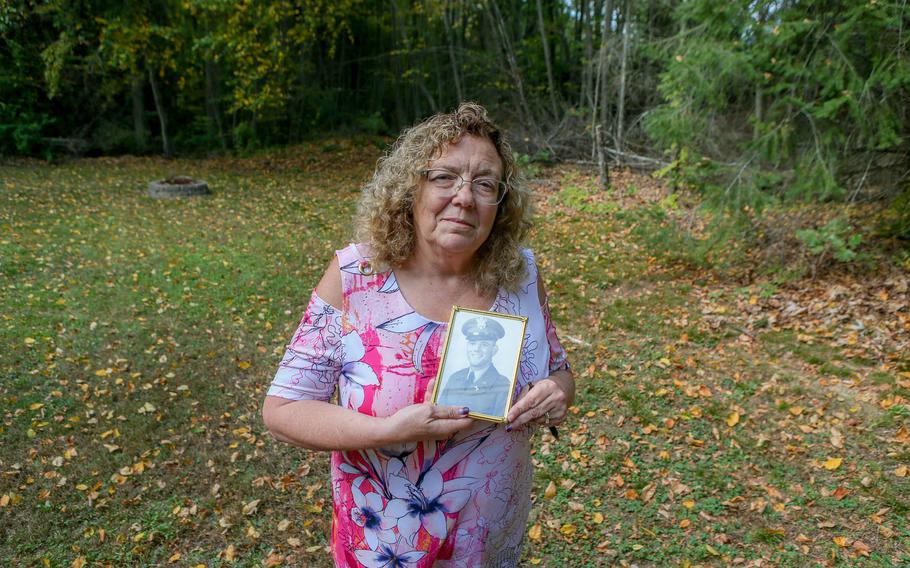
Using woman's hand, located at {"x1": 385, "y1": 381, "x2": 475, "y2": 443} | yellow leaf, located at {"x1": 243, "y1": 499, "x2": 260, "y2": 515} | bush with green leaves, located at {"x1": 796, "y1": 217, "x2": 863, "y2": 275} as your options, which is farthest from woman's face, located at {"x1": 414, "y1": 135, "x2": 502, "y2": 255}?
bush with green leaves, located at {"x1": 796, "y1": 217, "x2": 863, "y2": 275}

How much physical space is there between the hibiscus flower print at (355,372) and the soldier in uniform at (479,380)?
0.27 m

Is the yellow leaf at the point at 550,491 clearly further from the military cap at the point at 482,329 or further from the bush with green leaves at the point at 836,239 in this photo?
the bush with green leaves at the point at 836,239

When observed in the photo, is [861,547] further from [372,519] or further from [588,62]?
[588,62]

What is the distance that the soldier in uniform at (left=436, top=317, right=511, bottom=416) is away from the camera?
4.88 feet

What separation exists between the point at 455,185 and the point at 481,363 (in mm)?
A: 544

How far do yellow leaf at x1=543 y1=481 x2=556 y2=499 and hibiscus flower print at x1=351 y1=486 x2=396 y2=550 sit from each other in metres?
2.65

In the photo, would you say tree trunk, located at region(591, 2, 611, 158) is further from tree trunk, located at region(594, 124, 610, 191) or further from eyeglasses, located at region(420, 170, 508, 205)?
eyeglasses, located at region(420, 170, 508, 205)

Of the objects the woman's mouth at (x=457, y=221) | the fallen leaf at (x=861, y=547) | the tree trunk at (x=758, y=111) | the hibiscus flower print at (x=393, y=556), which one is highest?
the tree trunk at (x=758, y=111)

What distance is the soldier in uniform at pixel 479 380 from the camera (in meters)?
1.49

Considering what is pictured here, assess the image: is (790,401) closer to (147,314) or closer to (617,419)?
(617,419)

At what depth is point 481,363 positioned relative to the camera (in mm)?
1526

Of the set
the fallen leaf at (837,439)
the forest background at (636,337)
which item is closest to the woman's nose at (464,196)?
the forest background at (636,337)

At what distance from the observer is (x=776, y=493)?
13.1 feet

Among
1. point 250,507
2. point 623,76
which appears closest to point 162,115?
point 623,76
